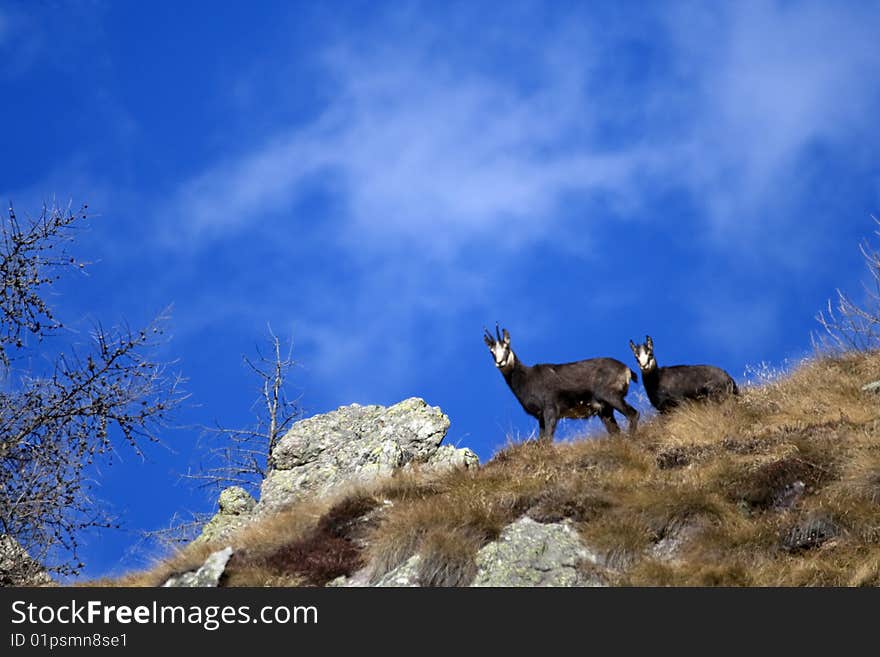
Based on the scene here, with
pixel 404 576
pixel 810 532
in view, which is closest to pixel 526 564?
pixel 404 576

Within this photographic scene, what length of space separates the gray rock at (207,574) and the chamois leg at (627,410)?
7617 millimetres

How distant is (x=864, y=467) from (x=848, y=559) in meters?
1.83

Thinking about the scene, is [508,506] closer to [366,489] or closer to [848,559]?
[366,489]

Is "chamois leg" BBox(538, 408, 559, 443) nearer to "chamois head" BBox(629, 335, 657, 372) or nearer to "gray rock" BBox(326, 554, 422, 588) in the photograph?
"chamois head" BBox(629, 335, 657, 372)

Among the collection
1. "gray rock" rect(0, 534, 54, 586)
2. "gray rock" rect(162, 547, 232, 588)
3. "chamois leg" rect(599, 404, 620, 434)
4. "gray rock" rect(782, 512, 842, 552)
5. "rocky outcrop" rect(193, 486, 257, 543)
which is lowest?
"gray rock" rect(782, 512, 842, 552)

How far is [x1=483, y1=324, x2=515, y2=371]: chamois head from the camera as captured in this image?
20.3 metres

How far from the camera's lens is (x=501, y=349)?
20.4 meters

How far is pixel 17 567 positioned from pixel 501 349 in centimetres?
907

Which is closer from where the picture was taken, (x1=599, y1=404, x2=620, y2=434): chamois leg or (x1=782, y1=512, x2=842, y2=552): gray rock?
(x1=782, y1=512, x2=842, y2=552): gray rock

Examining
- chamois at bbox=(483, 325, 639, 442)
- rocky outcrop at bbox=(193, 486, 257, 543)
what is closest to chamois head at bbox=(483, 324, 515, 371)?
chamois at bbox=(483, 325, 639, 442)

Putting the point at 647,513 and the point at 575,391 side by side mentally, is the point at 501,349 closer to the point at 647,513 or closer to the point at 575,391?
the point at 575,391

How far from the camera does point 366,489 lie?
51.4 ft

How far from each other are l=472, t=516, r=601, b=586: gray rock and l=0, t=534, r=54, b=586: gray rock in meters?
7.12

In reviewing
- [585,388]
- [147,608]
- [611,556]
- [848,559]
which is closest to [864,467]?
[848,559]
